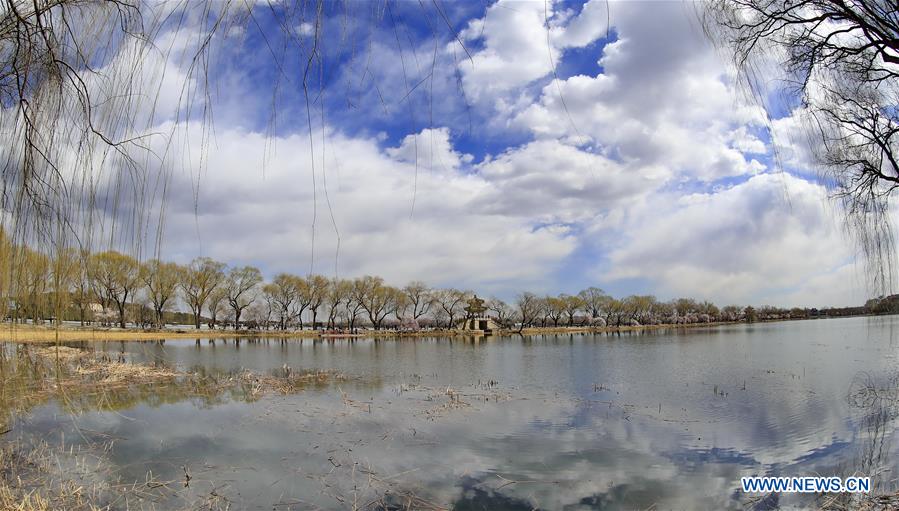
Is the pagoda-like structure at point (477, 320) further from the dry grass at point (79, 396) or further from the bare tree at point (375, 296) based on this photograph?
the dry grass at point (79, 396)

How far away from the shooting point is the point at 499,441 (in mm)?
9258

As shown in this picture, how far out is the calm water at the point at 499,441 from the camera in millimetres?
6566

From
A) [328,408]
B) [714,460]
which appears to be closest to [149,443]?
[328,408]

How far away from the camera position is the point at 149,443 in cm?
870

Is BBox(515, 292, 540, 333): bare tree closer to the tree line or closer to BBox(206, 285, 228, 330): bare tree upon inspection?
the tree line

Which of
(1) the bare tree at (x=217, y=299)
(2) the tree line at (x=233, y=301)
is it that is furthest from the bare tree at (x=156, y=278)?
(1) the bare tree at (x=217, y=299)

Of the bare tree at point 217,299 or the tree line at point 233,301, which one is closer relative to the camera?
the tree line at point 233,301

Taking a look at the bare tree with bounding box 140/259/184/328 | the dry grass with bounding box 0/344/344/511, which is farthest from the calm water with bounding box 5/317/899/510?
the bare tree with bounding box 140/259/184/328

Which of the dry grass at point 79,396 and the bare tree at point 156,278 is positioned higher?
the bare tree at point 156,278

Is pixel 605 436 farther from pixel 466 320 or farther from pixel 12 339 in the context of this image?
pixel 466 320

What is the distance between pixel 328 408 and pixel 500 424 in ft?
15.9

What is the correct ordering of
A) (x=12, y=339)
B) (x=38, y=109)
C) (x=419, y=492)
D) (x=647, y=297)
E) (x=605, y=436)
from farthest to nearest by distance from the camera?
(x=647, y=297), (x=605, y=436), (x=419, y=492), (x=12, y=339), (x=38, y=109)

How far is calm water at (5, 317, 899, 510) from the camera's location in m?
6.57

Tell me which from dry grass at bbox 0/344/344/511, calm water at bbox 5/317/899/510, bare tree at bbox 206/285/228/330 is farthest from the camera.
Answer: bare tree at bbox 206/285/228/330
